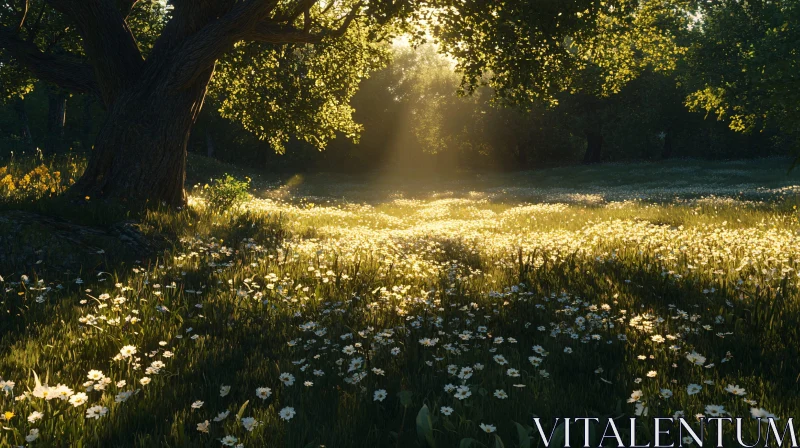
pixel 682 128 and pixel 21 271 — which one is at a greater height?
pixel 682 128

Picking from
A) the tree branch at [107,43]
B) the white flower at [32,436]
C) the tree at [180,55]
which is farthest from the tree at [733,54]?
the white flower at [32,436]

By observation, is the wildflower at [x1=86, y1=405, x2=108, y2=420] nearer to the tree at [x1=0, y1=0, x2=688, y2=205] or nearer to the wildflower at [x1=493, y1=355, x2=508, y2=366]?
the wildflower at [x1=493, y1=355, x2=508, y2=366]

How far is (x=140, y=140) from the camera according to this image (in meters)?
9.73

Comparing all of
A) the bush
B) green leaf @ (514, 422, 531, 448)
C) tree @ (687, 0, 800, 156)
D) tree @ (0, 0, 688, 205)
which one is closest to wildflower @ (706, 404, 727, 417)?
green leaf @ (514, 422, 531, 448)

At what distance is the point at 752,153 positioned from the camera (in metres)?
53.4

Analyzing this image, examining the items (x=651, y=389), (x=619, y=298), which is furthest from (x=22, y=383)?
(x=619, y=298)

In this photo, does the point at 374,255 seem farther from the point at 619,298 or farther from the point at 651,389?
the point at 651,389

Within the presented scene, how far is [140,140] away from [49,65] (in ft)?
11.5

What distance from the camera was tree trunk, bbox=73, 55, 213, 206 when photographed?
383 inches

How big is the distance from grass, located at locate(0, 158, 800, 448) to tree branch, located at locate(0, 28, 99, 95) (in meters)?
4.83

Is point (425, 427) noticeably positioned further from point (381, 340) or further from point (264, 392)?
point (381, 340)

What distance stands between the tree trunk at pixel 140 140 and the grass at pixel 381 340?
1534mm

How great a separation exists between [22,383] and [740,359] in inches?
202

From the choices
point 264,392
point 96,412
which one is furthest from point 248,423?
point 96,412
